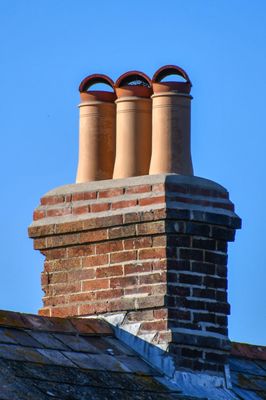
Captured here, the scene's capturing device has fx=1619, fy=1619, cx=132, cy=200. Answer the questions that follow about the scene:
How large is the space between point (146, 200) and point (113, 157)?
86 centimetres

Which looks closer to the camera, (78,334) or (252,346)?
(78,334)

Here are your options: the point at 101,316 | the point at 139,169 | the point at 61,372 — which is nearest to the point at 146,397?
the point at 61,372

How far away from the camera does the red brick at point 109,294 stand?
12.1 meters

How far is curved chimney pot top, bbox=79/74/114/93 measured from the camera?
12.8m

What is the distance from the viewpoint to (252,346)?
13438mm

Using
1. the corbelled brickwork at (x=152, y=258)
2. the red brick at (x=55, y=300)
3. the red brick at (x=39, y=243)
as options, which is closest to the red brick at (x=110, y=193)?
the corbelled brickwork at (x=152, y=258)

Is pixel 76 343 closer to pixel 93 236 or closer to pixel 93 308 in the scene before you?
pixel 93 308

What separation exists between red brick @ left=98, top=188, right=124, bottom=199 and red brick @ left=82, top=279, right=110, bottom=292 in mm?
637

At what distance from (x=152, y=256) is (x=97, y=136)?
1285 millimetres

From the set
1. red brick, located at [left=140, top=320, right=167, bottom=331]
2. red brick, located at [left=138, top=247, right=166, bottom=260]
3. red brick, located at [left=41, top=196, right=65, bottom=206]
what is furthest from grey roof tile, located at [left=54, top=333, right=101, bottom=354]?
red brick, located at [left=41, top=196, right=65, bottom=206]

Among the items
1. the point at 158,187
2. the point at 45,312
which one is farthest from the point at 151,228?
the point at 45,312

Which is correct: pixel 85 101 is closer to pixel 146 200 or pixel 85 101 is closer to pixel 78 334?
pixel 146 200

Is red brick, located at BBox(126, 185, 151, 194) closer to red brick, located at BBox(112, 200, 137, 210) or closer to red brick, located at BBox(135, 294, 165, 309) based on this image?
red brick, located at BBox(112, 200, 137, 210)

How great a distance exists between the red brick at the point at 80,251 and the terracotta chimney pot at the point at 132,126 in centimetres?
60
